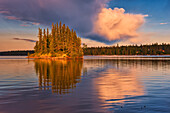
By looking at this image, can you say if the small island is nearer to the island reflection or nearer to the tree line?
the tree line

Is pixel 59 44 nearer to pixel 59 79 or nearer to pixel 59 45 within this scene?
pixel 59 45

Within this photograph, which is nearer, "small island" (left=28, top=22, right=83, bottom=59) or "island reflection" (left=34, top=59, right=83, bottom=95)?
"island reflection" (left=34, top=59, right=83, bottom=95)

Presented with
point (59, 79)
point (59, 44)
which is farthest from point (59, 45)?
point (59, 79)

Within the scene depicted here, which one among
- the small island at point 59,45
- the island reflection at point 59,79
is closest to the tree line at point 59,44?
the small island at point 59,45

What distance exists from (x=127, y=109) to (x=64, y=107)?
3437 millimetres

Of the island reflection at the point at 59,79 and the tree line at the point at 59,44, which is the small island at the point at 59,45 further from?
the island reflection at the point at 59,79

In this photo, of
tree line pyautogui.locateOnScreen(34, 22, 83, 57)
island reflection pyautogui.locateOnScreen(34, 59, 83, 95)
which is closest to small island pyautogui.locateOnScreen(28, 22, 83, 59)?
tree line pyautogui.locateOnScreen(34, 22, 83, 57)

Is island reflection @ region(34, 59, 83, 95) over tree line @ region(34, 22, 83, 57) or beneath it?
beneath

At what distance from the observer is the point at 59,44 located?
13788cm

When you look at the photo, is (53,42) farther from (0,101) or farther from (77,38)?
(0,101)

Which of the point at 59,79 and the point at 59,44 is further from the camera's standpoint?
the point at 59,44

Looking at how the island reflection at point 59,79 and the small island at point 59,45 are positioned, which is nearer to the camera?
the island reflection at point 59,79

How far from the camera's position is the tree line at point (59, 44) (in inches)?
5369

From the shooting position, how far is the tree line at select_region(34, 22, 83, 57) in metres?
136
